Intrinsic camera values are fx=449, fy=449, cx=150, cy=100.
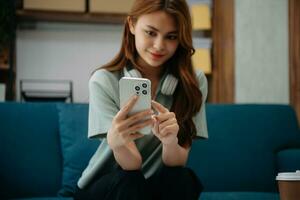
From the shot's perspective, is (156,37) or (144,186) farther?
(156,37)

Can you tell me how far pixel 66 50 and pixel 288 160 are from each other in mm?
1737

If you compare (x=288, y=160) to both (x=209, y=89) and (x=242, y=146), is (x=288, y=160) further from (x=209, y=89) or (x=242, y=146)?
(x=209, y=89)

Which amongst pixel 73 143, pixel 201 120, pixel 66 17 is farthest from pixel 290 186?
pixel 66 17

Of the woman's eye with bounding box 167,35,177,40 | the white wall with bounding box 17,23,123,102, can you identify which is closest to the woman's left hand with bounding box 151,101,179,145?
the woman's eye with bounding box 167,35,177,40

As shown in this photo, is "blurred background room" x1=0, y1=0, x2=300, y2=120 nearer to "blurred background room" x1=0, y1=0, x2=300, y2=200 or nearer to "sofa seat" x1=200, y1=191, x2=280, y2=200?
"blurred background room" x1=0, y1=0, x2=300, y2=200

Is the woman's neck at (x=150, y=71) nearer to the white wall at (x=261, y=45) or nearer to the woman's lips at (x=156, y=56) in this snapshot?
the woman's lips at (x=156, y=56)

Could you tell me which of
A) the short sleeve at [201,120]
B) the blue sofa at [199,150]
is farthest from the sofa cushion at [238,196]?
the short sleeve at [201,120]

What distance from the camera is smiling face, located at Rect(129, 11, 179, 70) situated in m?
1.21

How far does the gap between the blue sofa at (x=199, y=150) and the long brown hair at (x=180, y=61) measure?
1.32 feet

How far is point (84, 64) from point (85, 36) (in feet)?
0.62

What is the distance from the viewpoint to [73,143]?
173 centimetres

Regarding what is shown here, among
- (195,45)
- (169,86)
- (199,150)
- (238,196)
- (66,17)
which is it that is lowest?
(238,196)

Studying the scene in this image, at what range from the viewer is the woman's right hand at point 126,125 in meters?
1.04

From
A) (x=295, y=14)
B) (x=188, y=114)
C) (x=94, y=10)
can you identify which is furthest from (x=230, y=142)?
(x=94, y=10)
